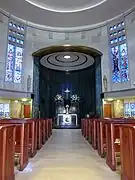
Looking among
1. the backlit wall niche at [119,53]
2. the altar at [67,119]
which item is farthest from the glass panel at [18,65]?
the backlit wall niche at [119,53]

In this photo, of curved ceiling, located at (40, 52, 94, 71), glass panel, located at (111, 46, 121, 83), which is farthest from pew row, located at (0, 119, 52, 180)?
curved ceiling, located at (40, 52, 94, 71)

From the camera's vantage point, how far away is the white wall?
13.0 m

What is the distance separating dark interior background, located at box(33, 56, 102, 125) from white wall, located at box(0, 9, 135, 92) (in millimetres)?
720

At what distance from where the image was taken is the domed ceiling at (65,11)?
1326cm

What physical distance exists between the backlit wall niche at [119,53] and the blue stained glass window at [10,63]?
7.78 meters

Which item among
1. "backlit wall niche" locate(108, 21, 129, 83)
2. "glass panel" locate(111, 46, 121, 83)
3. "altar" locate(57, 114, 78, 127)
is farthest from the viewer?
"altar" locate(57, 114, 78, 127)

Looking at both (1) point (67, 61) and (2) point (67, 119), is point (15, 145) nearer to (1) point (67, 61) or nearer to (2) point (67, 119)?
(2) point (67, 119)

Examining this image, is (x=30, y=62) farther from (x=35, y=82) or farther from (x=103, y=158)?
(x=103, y=158)

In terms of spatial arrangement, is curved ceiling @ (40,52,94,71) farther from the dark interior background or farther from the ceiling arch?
the dark interior background

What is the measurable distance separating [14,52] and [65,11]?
5249mm

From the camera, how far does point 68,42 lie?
15.6 meters

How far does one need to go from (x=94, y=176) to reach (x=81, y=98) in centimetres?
1331

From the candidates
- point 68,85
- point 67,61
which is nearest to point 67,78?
point 68,85

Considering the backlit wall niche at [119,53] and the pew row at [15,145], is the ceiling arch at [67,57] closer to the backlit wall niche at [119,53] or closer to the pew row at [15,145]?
the backlit wall niche at [119,53]
